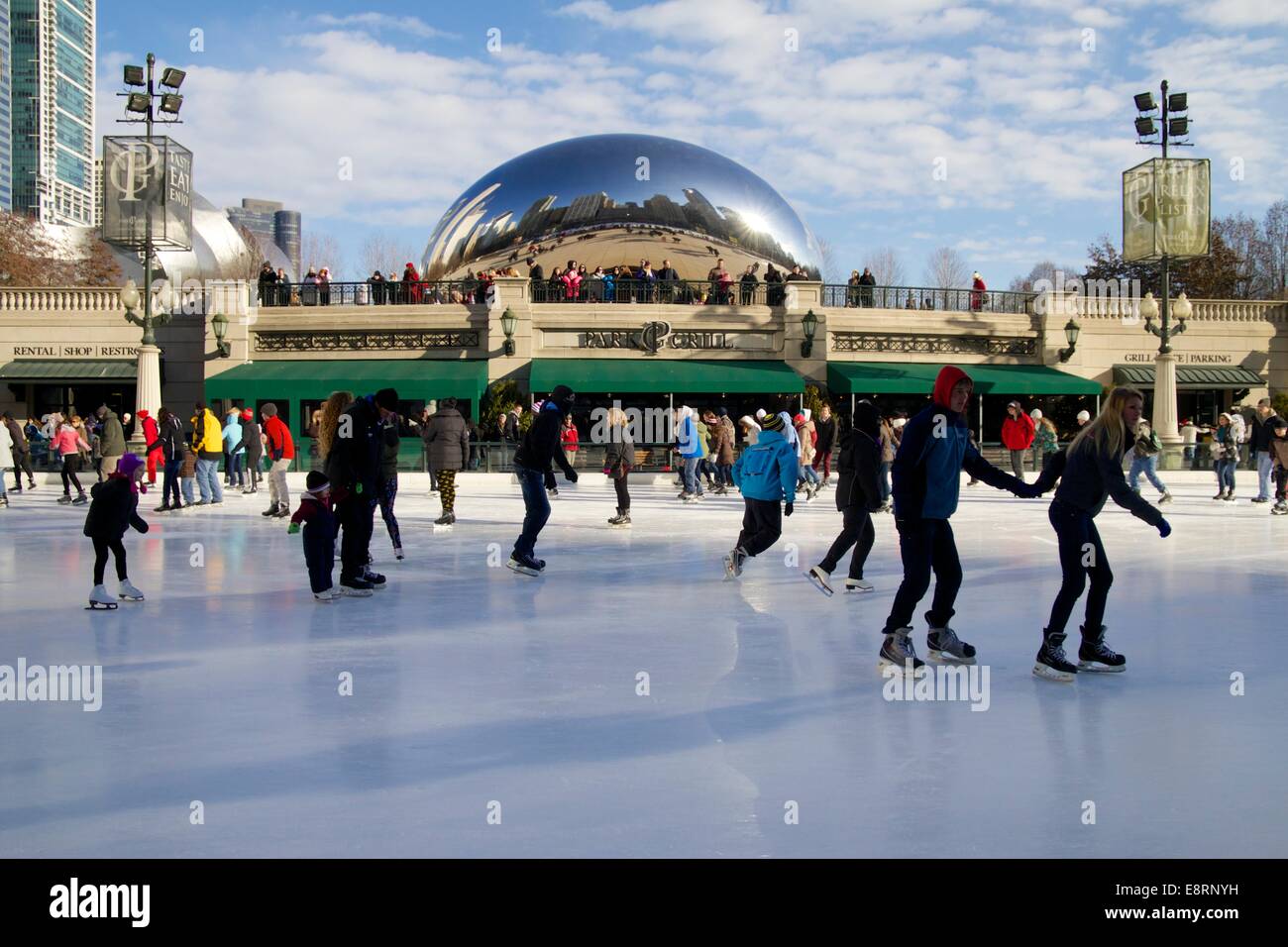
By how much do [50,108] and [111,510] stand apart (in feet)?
547

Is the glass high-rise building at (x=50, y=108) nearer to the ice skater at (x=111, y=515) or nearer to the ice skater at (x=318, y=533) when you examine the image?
the ice skater at (x=111, y=515)

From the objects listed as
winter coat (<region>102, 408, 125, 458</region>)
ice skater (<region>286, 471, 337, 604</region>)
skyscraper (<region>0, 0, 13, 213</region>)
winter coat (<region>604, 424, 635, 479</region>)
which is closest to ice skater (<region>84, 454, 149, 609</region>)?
ice skater (<region>286, 471, 337, 604</region>)

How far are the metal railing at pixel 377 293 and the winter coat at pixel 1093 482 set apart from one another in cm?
2635

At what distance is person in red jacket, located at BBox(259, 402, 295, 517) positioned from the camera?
43.5 ft

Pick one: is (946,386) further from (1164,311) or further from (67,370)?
(67,370)

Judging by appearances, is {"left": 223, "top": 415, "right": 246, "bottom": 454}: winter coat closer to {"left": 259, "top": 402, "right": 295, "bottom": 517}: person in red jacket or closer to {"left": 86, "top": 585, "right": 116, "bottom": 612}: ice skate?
{"left": 259, "top": 402, "right": 295, "bottom": 517}: person in red jacket

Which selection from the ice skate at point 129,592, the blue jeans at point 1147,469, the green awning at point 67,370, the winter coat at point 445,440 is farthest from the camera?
the green awning at point 67,370

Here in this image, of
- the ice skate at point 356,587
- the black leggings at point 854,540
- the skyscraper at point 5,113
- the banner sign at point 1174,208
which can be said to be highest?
the skyscraper at point 5,113

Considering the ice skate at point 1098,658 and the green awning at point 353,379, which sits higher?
the green awning at point 353,379

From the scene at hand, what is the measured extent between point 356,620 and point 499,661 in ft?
5.45

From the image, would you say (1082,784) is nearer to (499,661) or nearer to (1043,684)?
(1043,684)

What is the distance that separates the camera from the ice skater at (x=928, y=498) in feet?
17.8

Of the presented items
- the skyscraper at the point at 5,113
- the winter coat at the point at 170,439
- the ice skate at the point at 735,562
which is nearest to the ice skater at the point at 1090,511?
the ice skate at the point at 735,562
